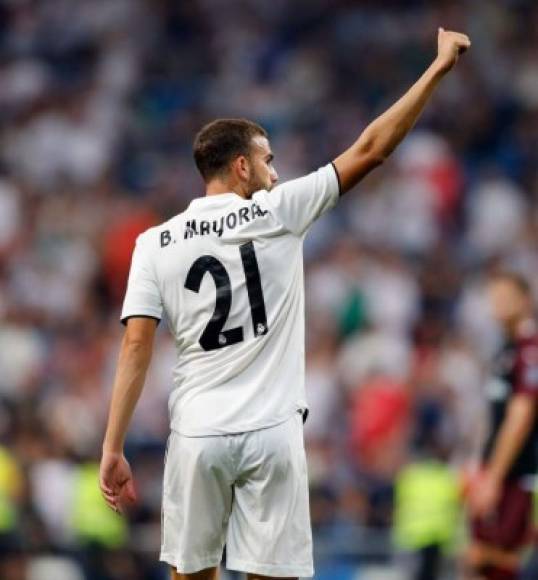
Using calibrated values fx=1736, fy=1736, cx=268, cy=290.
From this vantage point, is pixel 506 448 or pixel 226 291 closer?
pixel 226 291

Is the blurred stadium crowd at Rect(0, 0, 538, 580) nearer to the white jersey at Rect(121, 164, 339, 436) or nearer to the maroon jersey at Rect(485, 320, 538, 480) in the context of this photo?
the maroon jersey at Rect(485, 320, 538, 480)

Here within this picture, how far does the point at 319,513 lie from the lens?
10.1 metres

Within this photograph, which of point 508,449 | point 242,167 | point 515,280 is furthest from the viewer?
point 515,280

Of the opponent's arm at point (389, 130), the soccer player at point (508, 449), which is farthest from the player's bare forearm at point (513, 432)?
the opponent's arm at point (389, 130)

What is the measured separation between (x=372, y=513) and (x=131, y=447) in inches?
64.6

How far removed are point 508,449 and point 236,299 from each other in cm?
302

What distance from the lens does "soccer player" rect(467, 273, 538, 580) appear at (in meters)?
8.26

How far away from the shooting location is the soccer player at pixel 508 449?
27.1ft

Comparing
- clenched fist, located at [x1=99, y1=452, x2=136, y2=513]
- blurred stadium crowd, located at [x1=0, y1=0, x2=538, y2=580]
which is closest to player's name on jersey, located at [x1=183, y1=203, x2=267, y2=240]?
clenched fist, located at [x1=99, y1=452, x2=136, y2=513]

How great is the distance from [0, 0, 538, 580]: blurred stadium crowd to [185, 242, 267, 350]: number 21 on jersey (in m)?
3.28

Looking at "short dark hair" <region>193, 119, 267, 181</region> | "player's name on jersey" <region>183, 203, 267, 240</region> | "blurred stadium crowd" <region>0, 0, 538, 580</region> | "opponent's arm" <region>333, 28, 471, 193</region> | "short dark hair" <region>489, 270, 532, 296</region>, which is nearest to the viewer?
"opponent's arm" <region>333, 28, 471, 193</region>

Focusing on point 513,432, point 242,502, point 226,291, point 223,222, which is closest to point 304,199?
point 223,222

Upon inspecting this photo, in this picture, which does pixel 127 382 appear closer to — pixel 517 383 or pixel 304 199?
pixel 304 199

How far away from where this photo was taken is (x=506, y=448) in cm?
823
